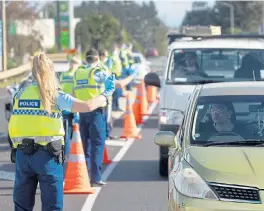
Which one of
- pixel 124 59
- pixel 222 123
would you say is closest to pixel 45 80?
pixel 222 123

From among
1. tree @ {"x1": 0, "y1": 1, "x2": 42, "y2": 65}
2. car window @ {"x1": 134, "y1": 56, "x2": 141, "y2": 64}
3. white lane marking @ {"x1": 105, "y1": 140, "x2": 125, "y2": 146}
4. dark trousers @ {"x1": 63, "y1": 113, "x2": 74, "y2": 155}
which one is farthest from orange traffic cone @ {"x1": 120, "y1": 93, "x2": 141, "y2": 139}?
tree @ {"x1": 0, "y1": 1, "x2": 42, "y2": 65}

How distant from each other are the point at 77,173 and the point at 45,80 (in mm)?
3845

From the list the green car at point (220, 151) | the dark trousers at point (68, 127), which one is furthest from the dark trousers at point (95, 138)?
the green car at point (220, 151)

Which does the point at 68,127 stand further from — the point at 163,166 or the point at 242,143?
the point at 242,143

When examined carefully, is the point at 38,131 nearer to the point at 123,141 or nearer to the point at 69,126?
the point at 69,126

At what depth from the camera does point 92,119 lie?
11602 mm

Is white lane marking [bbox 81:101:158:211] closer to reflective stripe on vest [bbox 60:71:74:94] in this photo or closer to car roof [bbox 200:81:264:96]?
reflective stripe on vest [bbox 60:71:74:94]

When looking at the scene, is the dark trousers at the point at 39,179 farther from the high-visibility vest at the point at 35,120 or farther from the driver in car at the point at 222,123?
the driver in car at the point at 222,123

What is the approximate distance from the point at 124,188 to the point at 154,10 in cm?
10385

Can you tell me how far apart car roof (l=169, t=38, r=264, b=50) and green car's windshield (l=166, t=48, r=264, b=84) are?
75 millimetres

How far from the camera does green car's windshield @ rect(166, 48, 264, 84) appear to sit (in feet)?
41.8

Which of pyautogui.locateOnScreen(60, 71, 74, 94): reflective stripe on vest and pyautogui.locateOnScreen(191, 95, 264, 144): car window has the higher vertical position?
pyautogui.locateOnScreen(191, 95, 264, 144): car window

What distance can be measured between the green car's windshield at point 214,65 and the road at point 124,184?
5.09ft

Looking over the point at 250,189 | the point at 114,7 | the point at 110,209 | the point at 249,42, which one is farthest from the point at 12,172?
the point at 114,7
